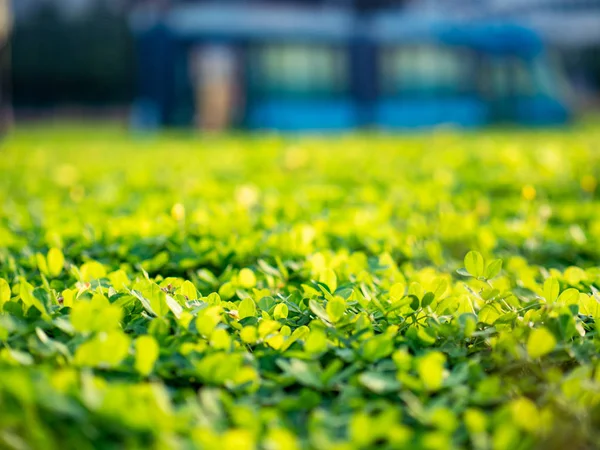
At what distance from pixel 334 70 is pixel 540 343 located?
17484 millimetres

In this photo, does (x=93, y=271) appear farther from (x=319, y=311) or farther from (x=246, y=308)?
(x=319, y=311)

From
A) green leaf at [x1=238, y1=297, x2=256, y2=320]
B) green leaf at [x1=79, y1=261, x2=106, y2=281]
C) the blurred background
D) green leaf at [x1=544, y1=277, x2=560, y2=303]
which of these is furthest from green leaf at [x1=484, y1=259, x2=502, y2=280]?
the blurred background

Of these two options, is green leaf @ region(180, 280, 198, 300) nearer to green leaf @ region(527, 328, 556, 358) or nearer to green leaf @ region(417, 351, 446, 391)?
green leaf @ region(417, 351, 446, 391)

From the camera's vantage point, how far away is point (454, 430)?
51.1 inches

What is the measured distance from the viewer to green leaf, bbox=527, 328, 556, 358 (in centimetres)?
146

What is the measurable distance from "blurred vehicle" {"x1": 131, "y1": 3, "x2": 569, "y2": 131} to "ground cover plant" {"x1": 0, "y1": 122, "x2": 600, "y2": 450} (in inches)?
586

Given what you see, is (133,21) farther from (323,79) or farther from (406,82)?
(406,82)

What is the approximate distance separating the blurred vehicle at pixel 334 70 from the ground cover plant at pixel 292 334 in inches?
586

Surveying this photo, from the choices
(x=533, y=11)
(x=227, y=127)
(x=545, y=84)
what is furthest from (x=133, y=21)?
(x=533, y=11)

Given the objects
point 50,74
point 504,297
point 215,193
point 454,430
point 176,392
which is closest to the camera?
point 454,430

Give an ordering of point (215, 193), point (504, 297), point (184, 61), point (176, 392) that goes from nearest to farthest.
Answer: point (176, 392) < point (504, 297) < point (215, 193) < point (184, 61)

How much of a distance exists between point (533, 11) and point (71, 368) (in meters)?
31.2

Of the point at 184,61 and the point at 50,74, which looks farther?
the point at 50,74

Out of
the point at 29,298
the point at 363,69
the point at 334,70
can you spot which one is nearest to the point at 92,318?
the point at 29,298
